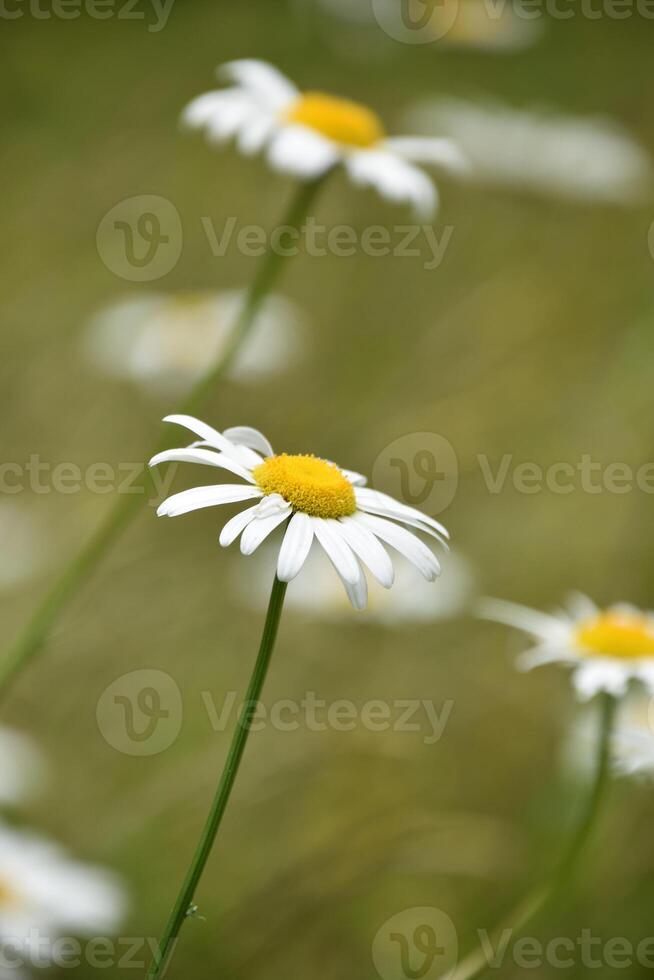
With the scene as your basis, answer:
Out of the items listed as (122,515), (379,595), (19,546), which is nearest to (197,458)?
(122,515)

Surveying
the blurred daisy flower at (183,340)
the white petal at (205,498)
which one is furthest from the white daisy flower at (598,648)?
the blurred daisy flower at (183,340)

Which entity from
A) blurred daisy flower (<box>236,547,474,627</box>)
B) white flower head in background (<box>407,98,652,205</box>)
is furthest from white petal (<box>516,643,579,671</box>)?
white flower head in background (<box>407,98,652,205</box>)

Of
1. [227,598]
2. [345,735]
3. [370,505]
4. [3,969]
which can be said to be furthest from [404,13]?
[3,969]

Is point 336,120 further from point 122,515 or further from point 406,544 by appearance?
point 406,544

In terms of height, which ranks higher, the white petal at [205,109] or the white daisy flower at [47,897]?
the white petal at [205,109]

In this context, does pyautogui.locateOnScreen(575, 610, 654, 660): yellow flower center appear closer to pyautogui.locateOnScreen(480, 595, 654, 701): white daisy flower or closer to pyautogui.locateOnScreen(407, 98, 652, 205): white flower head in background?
pyautogui.locateOnScreen(480, 595, 654, 701): white daisy flower

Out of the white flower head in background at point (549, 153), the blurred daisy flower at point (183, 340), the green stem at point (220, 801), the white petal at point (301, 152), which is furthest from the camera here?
the white flower head in background at point (549, 153)

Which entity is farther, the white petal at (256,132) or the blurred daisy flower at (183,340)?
the blurred daisy flower at (183,340)

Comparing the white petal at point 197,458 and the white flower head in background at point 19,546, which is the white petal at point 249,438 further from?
the white flower head in background at point 19,546

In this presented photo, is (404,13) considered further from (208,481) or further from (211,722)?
(211,722)
